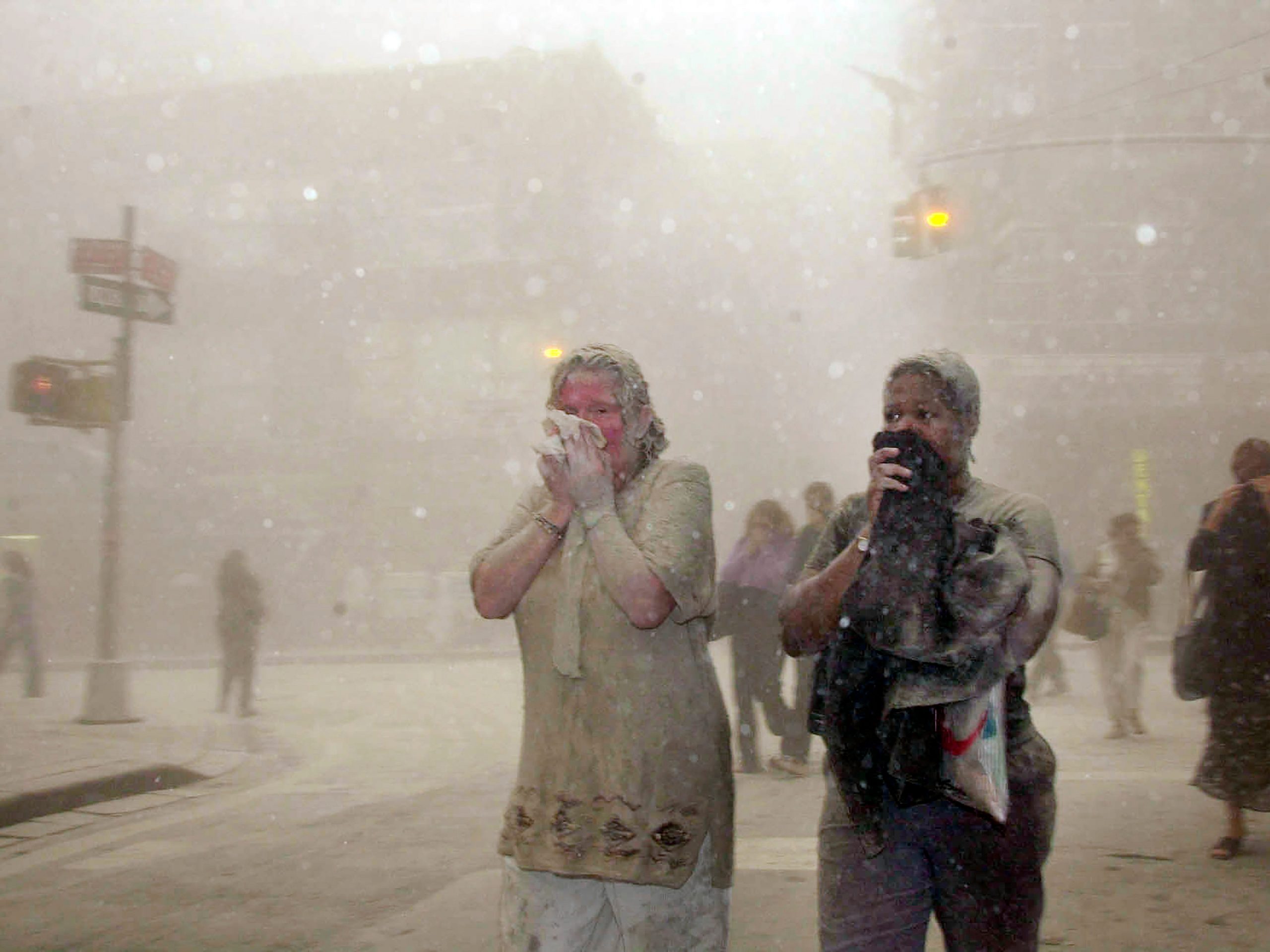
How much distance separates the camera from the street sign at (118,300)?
38.3 feet

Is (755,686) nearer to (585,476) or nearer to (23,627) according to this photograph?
(585,476)

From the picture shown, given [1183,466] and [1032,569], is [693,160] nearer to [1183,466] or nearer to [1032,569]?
[1183,466]

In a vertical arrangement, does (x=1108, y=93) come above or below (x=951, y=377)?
above

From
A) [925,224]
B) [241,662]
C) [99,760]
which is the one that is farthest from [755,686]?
[241,662]

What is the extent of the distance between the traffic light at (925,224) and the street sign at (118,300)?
735cm

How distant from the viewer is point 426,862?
591cm

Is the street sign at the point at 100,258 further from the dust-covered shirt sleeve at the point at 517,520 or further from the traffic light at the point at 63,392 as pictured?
the dust-covered shirt sleeve at the point at 517,520

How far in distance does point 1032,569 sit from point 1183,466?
84.6ft

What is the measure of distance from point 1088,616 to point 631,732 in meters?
7.59

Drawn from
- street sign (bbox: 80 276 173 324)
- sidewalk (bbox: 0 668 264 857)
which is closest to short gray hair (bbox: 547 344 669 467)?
sidewalk (bbox: 0 668 264 857)

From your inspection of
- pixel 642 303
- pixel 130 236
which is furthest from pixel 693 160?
pixel 130 236

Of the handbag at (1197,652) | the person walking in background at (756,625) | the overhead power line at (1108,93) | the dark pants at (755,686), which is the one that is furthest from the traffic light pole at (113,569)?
the overhead power line at (1108,93)

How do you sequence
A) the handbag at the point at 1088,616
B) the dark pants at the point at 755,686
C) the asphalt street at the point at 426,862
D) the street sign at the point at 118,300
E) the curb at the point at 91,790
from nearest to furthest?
the asphalt street at the point at 426,862 < the curb at the point at 91,790 < the dark pants at the point at 755,686 < the handbag at the point at 1088,616 < the street sign at the point at 118,300

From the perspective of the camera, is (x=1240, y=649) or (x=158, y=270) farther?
(x=158, y=270)
